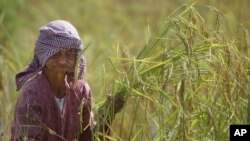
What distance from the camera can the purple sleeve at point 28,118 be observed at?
342cm

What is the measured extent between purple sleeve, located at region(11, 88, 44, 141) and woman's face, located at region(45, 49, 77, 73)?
14cm

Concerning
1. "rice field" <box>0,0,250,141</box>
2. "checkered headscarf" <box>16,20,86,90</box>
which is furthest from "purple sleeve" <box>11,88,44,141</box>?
"rice field" <box>0,0,250,141</box>

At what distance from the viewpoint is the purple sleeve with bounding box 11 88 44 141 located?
3.42 metres

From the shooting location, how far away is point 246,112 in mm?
3363

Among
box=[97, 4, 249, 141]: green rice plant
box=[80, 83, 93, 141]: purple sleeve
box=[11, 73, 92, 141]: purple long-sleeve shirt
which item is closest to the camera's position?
box=[97, 4, 249, 141]: green rice plant

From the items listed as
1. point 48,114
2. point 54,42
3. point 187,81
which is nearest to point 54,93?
point 48,114

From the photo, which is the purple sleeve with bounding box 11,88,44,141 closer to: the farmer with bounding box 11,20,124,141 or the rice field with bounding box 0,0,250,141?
the farmer with bounding box 11,20,124,141

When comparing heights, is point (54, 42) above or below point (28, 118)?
above

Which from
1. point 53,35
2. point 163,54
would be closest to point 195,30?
point 163,54

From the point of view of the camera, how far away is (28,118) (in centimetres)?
342

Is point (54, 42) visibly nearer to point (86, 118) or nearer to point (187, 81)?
point (86, 118)

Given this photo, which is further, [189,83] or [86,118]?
[86,118]

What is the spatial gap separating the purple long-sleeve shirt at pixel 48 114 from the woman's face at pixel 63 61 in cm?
7

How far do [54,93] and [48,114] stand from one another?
99 millimetres
